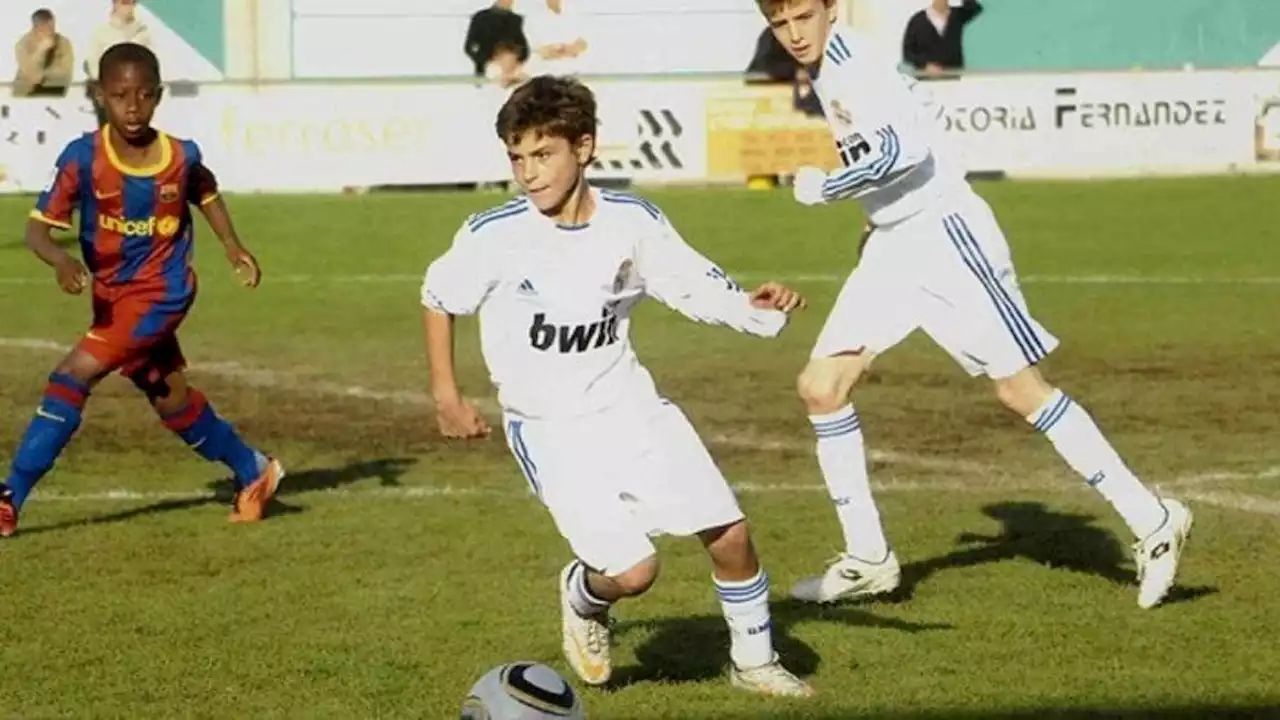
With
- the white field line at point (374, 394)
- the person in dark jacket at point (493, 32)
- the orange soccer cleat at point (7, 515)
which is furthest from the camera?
the person in dark jacket at point (493, 32)

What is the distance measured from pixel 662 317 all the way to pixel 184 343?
3.00 meters

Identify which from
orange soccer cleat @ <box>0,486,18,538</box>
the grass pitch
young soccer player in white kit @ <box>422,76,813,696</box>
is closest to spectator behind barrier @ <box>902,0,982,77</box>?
the grass pitch

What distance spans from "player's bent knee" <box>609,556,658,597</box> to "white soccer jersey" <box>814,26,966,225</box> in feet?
5.37

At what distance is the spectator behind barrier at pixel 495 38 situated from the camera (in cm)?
2748

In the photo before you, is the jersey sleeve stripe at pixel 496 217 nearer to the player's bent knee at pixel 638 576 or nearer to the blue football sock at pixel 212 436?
the player's bent knee at pixel 638 576

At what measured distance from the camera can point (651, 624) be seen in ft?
24.5

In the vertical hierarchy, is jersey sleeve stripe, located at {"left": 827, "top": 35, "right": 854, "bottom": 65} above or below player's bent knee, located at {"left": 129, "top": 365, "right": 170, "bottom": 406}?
above

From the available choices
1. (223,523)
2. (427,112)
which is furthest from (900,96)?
(427,112)

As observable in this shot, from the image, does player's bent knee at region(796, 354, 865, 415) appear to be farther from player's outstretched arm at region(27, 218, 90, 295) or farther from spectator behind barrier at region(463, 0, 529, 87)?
spectator behind barrier at region(463, 0, 529, 87)

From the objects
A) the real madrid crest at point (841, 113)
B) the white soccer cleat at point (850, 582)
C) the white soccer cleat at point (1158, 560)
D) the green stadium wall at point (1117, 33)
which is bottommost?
the green stadium wall at point (1117, 33)

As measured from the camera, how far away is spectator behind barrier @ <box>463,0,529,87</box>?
27484 millimetres

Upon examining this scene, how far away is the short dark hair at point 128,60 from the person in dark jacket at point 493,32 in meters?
18.9

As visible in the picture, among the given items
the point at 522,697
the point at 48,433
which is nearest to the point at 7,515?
the point at 48,433

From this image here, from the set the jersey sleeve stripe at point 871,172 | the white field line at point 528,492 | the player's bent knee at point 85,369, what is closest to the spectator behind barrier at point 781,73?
the white field line at point 528,492
